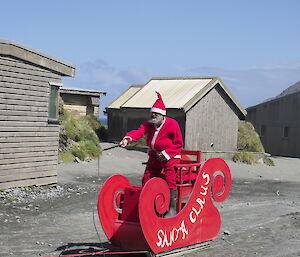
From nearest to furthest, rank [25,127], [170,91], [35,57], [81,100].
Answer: [25,127]
[35,57]
[170,91]
[81,100]

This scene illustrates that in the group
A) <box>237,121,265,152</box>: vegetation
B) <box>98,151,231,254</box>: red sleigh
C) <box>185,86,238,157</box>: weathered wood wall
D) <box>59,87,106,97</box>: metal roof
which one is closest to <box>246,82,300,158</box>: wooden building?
<box>237,121,265,152</box>: vegetation

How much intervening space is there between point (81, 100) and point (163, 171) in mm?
26138

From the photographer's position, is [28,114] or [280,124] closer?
[28,114]

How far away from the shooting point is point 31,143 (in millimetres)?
15648

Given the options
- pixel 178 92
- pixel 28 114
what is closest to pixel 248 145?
pixel 178 92

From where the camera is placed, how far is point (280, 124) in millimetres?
37531

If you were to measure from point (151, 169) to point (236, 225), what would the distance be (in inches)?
141

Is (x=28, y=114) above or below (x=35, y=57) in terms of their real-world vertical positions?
below

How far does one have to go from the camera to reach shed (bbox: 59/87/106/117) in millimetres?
33031

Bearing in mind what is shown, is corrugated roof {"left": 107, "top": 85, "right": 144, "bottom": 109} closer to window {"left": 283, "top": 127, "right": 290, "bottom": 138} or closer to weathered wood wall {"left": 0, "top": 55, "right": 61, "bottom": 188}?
window {"left": 283, "top": 127, "right": 290, "bottom": 138}

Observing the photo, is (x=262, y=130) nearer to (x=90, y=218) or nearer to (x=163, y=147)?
(x=90, y=218)

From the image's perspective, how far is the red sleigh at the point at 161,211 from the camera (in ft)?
25.4

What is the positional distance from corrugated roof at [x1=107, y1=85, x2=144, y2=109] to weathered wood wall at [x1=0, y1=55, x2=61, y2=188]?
1582cm

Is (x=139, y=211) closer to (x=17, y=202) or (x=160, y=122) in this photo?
(x=160, y=122)
